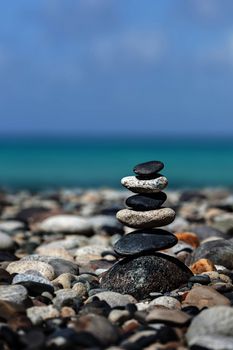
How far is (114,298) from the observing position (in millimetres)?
6359

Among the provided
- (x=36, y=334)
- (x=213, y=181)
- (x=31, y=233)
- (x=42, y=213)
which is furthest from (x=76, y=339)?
(x=213, y=181)

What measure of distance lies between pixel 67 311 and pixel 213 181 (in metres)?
29.8

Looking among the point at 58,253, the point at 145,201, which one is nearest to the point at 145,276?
the point at 145,201

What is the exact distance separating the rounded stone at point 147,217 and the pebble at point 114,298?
81cm

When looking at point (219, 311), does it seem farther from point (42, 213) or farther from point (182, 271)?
point (42, 213)

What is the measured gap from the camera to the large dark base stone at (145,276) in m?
6.83

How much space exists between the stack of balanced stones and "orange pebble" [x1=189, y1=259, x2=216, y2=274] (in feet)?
1.76

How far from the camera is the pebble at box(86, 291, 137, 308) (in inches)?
248

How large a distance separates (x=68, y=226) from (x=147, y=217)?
5.02 meters

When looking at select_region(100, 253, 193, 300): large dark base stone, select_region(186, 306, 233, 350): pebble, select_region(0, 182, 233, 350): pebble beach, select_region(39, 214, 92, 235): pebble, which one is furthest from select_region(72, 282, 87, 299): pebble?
select_region(39, 214, 92, 235): pebble

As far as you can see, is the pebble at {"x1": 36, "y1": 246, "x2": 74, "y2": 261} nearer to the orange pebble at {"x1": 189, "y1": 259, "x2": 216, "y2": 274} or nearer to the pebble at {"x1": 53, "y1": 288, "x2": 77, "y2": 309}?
the orange pebble at {"x1": 189, "y1": 259, "x2": 216, "y2": 274}

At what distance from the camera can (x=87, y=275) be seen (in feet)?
25.2

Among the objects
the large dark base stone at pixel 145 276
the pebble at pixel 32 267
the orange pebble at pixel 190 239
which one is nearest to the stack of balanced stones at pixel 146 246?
the large dark base stone at pixel 145 276

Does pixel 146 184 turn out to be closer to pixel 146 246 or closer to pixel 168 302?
pixel 146 246
